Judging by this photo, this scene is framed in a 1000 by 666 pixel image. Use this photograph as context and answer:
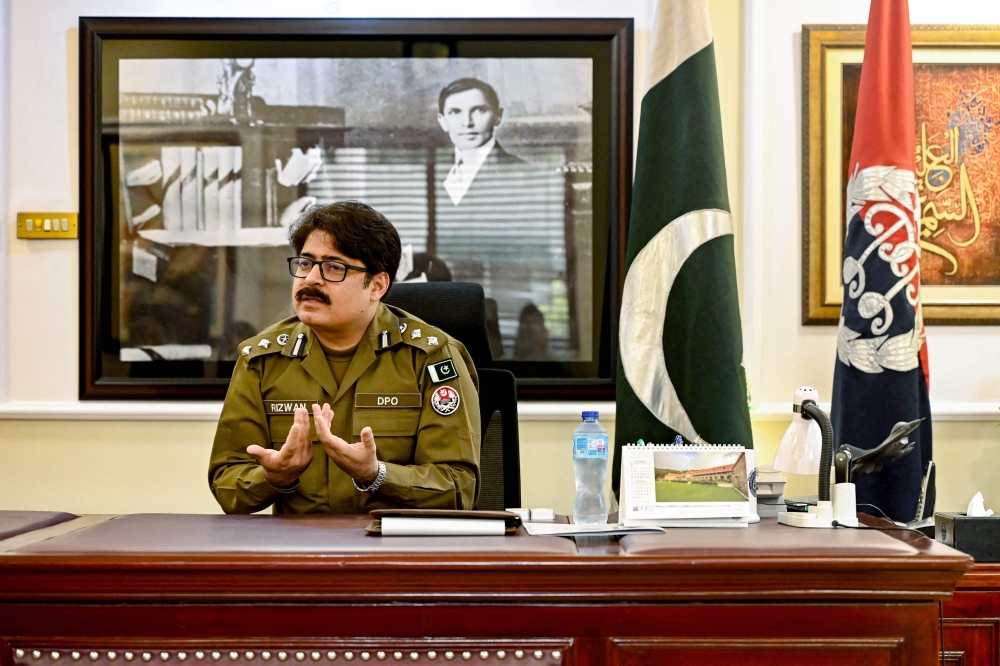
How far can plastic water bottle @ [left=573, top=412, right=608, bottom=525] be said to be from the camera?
154 centimetres

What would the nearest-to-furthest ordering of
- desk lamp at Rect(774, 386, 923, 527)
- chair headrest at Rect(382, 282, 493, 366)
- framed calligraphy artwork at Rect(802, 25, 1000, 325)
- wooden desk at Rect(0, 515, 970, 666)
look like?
wooden desk at Rect(0, 515, 970, 666)
desk lamp at Rect(774, 386, 923, 527)
chair headrest at Rect(382, 282, 493, 366)
framed calligraphy artwork at Rect(802, 25, 1000, 325)

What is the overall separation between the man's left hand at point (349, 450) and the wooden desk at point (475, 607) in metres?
0.41

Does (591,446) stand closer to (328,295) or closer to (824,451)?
(824,451)

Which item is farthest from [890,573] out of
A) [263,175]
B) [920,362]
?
[263,175]

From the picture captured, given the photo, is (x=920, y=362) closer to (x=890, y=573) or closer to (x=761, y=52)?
(x=761, y=52)

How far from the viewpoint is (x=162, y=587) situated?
1.15 metres

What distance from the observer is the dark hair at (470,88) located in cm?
275

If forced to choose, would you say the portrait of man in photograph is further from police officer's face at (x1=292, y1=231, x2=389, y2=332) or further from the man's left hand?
the man's left hand

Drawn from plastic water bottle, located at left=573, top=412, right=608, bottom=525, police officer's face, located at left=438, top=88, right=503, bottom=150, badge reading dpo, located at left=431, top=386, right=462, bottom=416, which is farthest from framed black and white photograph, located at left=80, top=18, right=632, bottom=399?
plastic water bottle, located at left=573, top=412, right=608, bottom=525

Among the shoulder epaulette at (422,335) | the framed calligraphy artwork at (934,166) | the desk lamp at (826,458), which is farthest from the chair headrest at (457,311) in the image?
the framed calligraphy artwork at (934,166)

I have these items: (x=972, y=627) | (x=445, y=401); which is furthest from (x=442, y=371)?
(x=972, y=627)

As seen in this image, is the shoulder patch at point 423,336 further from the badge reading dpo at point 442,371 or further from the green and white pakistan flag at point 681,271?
the green and white pakistan flag at point 681,271

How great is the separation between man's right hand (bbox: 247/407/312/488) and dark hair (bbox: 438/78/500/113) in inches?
58.2

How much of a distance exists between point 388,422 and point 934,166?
1.99 metres
